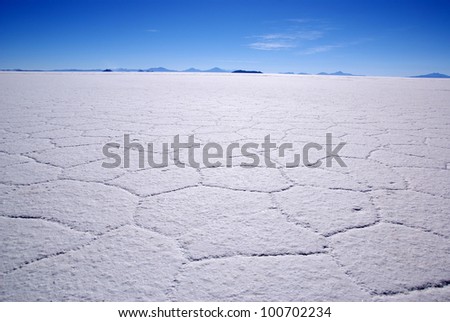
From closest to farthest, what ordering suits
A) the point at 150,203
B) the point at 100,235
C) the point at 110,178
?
1. the point at 100,235
2. the point at 150,203
3. the point at 110,178

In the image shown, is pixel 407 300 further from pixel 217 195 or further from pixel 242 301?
pixel 217 195

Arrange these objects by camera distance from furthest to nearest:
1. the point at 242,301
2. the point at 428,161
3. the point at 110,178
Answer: the point at 428,161, the point at 110,178, the point at 242,301

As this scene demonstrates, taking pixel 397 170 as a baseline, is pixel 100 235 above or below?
below

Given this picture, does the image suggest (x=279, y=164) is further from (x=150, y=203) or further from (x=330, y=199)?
(x=150, y=203)

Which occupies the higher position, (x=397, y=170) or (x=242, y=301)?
(x=397, y=170)

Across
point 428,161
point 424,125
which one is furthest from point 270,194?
point 424,125

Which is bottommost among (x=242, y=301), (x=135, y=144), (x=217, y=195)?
(x=242, y=301)

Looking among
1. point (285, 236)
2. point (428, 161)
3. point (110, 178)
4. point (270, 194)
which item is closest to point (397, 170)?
point (428, 161)

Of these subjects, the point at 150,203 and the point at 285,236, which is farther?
the point at 150,203

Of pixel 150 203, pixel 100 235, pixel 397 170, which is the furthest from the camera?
pixel 397 170
